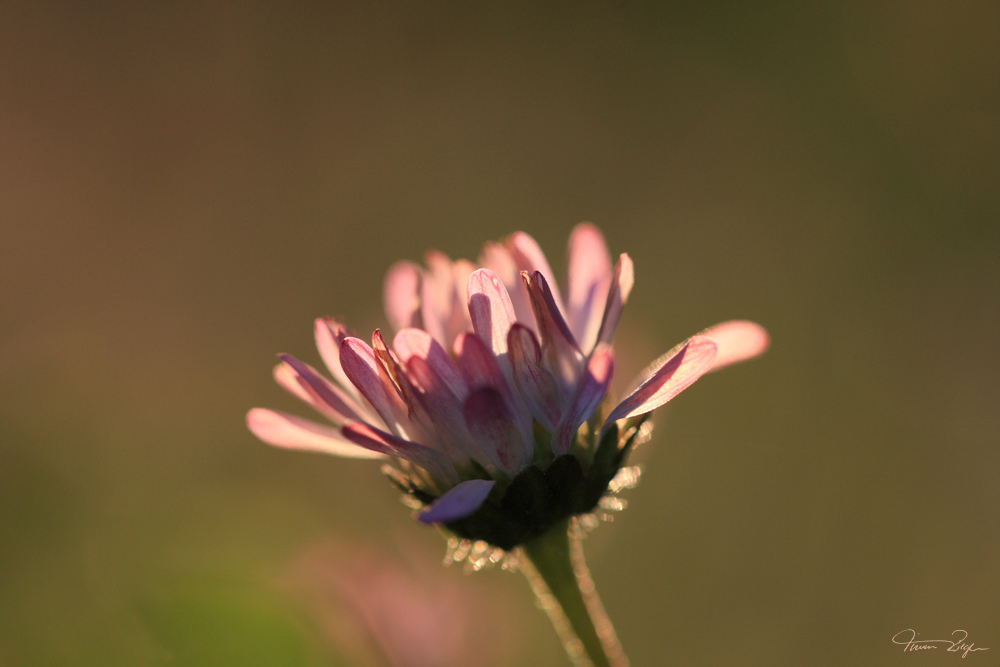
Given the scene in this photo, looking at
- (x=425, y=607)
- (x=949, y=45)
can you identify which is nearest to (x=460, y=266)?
(x=425, y=607)

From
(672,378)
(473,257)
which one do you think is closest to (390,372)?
(672,378)

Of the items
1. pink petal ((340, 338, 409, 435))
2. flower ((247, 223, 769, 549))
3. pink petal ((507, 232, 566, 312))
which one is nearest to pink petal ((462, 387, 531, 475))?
flower ((247, 223, 769, 549))

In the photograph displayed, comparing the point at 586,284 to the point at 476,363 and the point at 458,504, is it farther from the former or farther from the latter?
the point at 458,504

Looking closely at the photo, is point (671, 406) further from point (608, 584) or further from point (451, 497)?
point (451, 497)

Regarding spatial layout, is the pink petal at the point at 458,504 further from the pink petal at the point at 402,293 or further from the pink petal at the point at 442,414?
the pink petal at the point at 402,293
